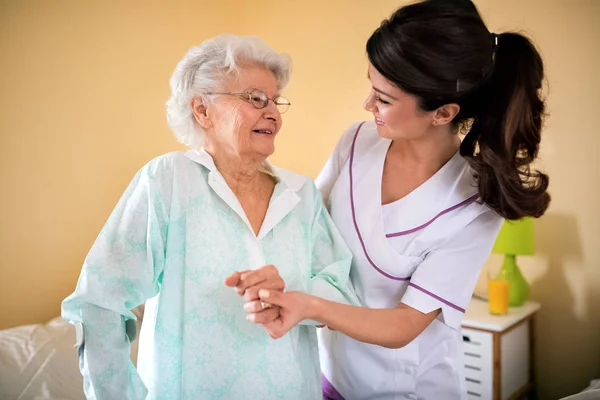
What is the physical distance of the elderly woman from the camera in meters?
1.26

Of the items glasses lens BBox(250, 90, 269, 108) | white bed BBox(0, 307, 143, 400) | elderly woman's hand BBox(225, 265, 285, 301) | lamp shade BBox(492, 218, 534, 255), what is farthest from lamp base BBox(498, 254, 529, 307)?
elderly woman's hand BBox(225, 265, 285, 301)

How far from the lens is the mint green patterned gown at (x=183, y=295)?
1243 millimetres

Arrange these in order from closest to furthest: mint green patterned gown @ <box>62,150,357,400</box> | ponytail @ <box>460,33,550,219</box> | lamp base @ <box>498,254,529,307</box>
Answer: mint green patterned gown @ <box>62,150,357,400</box> < ponytail @ <box>460,33,550,219</box> < lamp base @ <box>498,254,529,307</box>

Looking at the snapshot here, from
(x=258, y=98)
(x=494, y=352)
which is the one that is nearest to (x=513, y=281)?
(x=494, y=352)

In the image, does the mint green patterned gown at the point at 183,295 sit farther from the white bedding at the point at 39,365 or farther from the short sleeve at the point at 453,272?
the white bedding at the point at 39,365

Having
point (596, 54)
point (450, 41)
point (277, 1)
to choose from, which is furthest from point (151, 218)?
point (277, 1)

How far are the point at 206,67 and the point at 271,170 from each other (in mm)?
341

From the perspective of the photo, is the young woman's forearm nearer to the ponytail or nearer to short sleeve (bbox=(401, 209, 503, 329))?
short sleeve (bbox=(401, 209, 503, 329))

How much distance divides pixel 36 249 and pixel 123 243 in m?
1.79

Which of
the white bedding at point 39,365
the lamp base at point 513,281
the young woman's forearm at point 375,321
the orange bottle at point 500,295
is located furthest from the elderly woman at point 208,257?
the lamp base at point 513,281

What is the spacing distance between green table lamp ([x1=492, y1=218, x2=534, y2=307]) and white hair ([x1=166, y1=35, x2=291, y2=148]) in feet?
6.32

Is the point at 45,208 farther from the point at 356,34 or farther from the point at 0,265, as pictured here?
the point at 356,34

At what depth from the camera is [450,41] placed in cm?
126

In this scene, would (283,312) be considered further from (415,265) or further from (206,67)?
(206,67)
